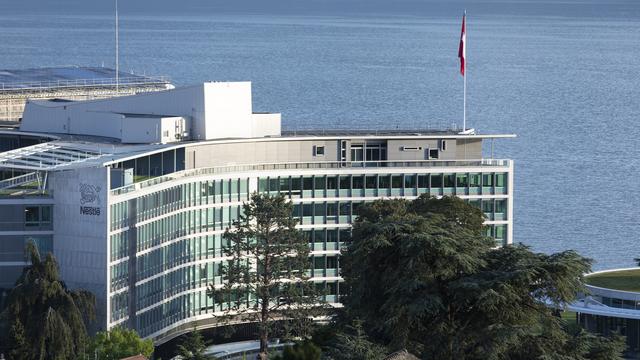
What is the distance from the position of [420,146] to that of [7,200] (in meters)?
19.4

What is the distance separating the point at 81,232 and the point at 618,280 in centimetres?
2102

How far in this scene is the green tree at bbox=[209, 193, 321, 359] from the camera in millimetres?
74000

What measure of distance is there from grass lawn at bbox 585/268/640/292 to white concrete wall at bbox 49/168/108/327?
18.7m

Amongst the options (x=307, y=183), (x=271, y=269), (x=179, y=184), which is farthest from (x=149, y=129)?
(x=271, y=269)

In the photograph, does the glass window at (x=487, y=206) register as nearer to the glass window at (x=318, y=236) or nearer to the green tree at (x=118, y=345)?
the glass window at (x=318, y=236)

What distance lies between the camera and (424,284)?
5997 centimetres

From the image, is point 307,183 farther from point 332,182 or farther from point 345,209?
point 345,209

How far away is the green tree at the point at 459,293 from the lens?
58.5 m

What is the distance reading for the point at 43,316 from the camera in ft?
221

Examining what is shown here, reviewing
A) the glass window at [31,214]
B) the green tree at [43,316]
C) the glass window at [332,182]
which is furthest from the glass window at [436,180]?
the green tree at [43,316]

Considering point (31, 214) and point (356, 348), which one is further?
point (31, 214)

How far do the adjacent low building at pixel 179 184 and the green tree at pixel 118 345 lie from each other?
2.55 meters

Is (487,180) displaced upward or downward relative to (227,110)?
downward

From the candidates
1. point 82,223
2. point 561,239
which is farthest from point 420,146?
point 561,239
